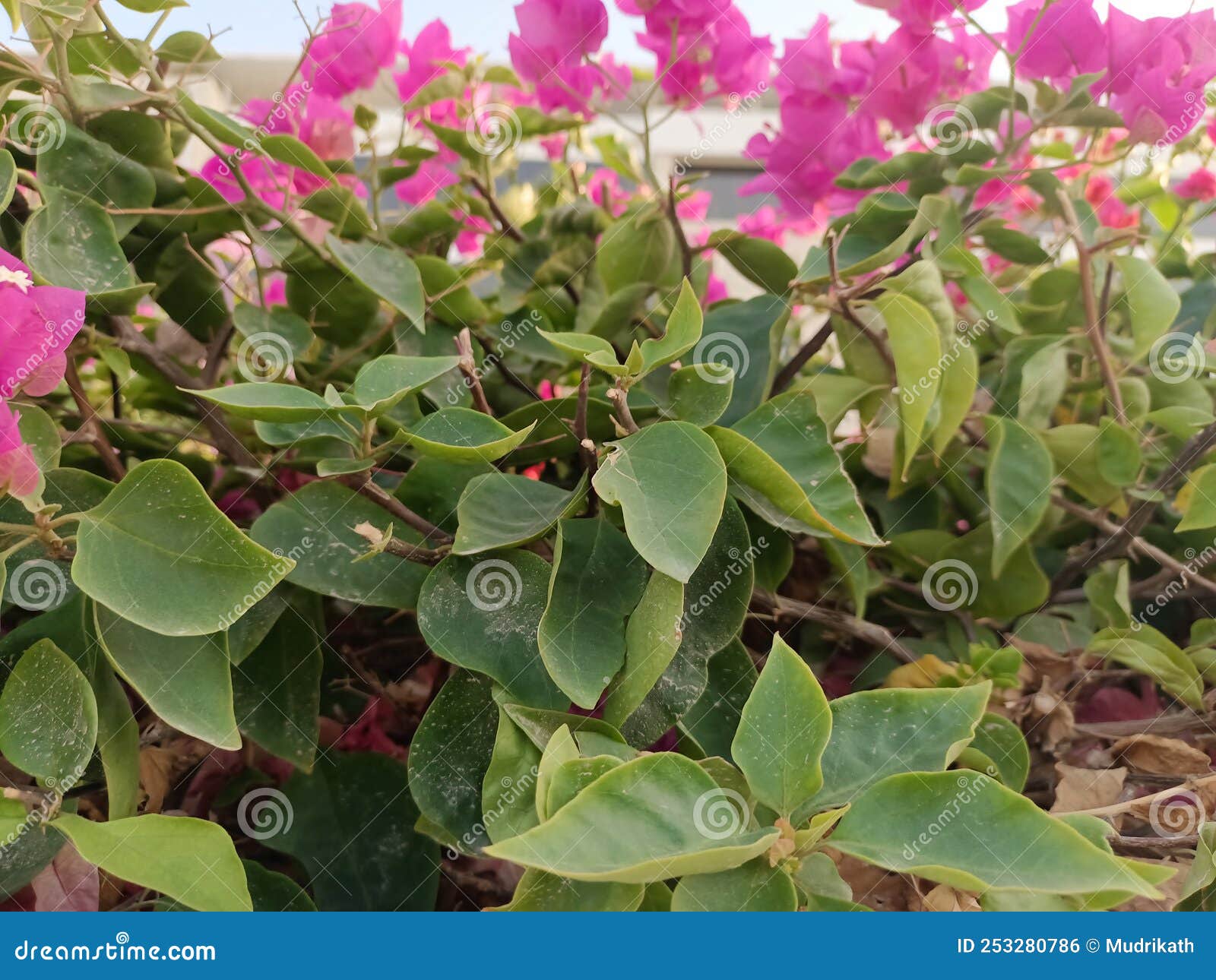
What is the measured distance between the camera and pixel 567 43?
19.8 inches

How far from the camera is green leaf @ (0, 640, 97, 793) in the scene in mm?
288

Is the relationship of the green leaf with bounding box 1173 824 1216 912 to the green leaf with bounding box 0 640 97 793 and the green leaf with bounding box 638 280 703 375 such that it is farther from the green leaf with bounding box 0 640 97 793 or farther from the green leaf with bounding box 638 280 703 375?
the green leaf with bounding box 0 640 97 793

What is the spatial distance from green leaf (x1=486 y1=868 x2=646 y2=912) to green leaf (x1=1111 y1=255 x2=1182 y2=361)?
1.09ft

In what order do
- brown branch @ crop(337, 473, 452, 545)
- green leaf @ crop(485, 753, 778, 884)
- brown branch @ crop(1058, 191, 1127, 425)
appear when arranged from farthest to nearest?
brown branch @ crop(1058, 191, 1127, 425) < brown branch @ crop(337, 473, 452, 545) < green leaf @ crop(485, 753, 778, 884)

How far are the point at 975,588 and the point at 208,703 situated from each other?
32 centimetres

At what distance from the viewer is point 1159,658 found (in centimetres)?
38

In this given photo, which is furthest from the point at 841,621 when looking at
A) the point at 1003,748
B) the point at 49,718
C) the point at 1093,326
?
the point at 49,718

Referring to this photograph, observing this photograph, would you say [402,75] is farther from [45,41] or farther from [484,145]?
[45,41]

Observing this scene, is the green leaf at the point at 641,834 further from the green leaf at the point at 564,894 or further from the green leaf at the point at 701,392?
the green leaf at the point at 701,392

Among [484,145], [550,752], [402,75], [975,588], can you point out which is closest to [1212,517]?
[975,588]

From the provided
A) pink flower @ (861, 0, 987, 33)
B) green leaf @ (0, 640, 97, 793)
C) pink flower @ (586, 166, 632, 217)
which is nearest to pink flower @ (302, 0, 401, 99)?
pink flower @ (586, 166, 632, 217)

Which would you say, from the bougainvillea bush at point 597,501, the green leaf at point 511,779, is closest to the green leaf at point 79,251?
the bougainvillea bush at point 597,501

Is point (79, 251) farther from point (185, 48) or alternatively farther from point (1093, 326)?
point (1093, 326)

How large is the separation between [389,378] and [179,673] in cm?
11
